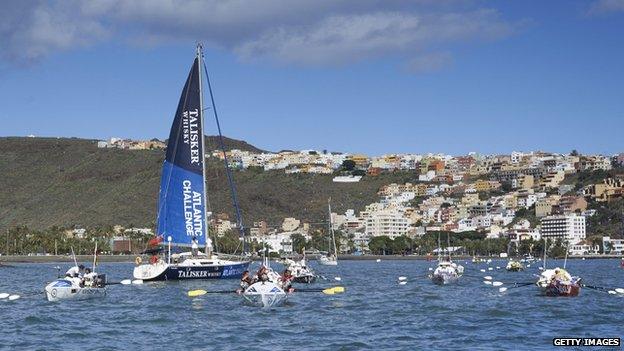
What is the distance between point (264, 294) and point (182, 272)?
22789 mm

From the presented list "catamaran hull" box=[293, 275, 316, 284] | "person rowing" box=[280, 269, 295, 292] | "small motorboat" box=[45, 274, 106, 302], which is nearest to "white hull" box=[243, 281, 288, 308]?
"person rowing" box=[280, 269, 295, 292]

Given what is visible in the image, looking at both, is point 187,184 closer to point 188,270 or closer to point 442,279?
point 188,270

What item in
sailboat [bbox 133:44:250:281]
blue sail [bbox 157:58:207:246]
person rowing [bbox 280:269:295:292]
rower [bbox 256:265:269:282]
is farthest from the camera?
blue sail [bbox 157:58:207:246]

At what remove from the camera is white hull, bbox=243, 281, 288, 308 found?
51781 mm

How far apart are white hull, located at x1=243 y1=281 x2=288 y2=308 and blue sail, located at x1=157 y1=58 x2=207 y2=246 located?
26.2 metres

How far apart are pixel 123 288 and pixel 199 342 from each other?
108ft

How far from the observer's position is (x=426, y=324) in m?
46.2

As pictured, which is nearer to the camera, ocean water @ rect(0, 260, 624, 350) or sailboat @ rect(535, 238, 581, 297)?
ocean water @ rect(0, 260, 624, 350)

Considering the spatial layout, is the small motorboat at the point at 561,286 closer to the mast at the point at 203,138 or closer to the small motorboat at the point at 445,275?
the small motorboat at the point at 445,275

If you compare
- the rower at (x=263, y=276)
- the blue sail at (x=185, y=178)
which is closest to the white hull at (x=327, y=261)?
the blue sail at (x=185, y=178)

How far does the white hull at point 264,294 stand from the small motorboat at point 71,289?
10.0 m

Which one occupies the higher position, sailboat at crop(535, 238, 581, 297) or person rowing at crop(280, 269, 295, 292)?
person rowing at crop(280, 269, 295, 292)

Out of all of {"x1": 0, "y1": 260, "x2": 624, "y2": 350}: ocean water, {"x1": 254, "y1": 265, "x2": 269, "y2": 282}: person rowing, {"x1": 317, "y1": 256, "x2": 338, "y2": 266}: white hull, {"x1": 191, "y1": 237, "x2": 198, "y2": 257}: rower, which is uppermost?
{"x1": 191, "y1": 237, "x2": 198, "y2": 257}: rower

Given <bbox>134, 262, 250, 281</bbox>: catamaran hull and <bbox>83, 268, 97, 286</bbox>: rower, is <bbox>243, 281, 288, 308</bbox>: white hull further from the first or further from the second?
<bbox>134, 262, 250, 281</bbox>: catamaran hull
